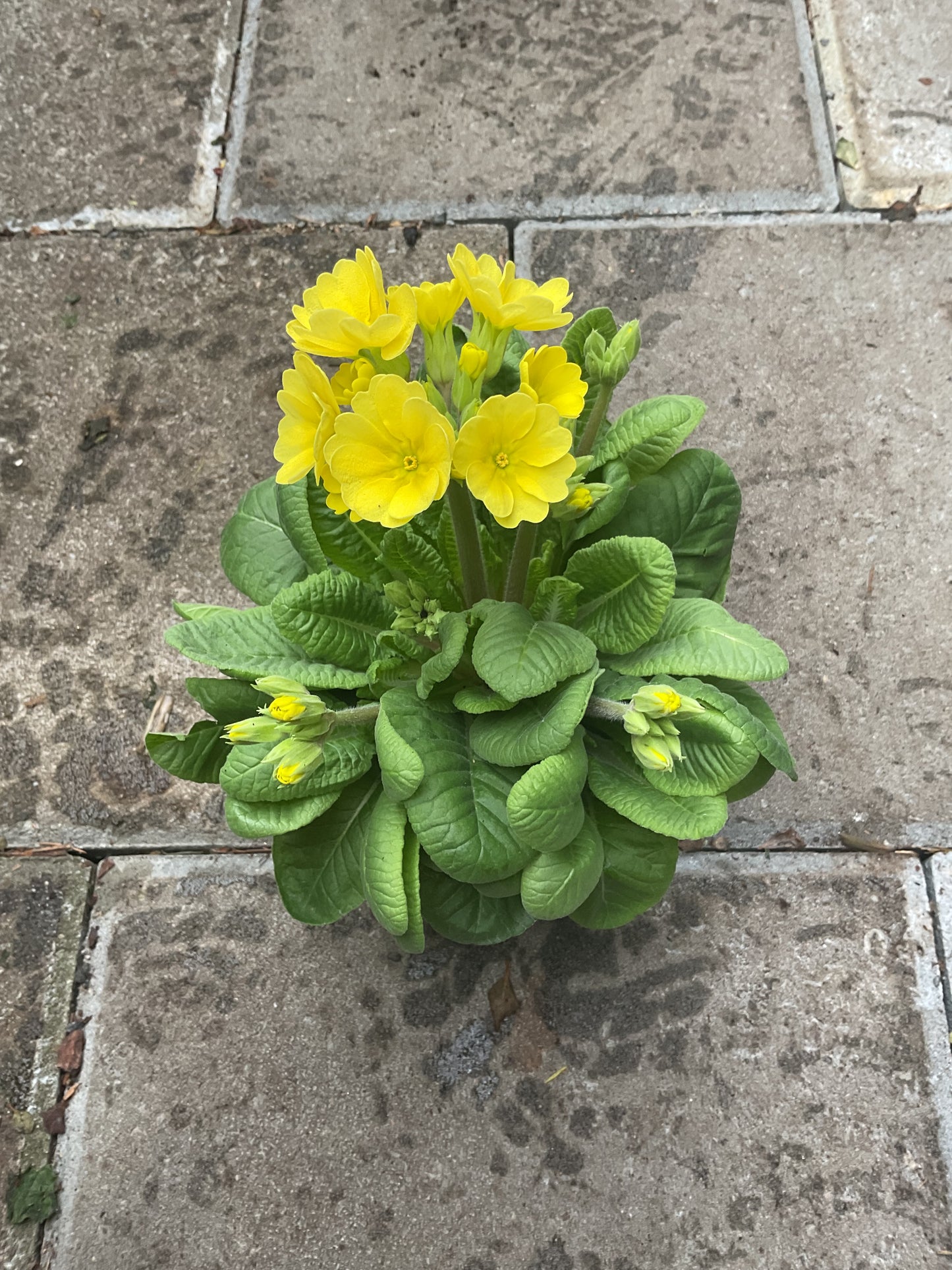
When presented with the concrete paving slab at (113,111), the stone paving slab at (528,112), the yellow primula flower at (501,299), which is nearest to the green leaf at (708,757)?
the yellow primula flower at (501,299)

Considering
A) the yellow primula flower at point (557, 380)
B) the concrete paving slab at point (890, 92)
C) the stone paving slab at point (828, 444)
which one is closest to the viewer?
the yellow primula flower at point (557, 380)

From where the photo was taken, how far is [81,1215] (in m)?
1.80

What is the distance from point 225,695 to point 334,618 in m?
0.22

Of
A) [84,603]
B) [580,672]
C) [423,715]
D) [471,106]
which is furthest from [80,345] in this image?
[580,672]

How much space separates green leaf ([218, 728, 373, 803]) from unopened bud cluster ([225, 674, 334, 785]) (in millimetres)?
63

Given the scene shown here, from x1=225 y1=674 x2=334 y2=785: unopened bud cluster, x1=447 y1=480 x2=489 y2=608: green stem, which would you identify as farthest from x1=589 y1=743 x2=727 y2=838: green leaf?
x1=225 y1=674 x2=334 y2=785: unopened bud cluster

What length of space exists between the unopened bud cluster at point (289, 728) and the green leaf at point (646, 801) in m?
0.46

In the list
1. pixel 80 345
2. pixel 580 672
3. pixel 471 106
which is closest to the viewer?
pixel 580 672

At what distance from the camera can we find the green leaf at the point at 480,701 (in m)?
1.48

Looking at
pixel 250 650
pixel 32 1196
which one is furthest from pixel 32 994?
pixel 250 650

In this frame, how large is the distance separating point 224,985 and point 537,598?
1.04 meters

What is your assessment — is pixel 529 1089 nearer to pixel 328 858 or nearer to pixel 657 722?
pixel 328 858

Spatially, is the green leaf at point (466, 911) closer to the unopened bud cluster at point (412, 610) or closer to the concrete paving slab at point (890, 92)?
the unopened bud cluster at point (412, 610)

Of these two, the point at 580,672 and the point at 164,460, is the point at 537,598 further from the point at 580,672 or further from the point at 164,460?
the point at 164,460
